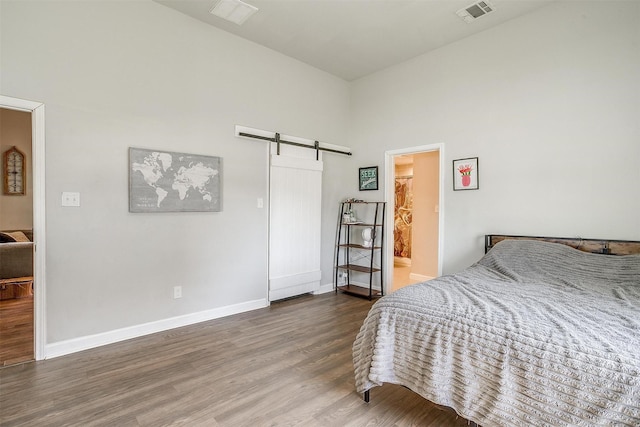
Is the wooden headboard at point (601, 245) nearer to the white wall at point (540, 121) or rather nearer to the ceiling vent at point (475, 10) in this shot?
the white wall at point (540, 121)

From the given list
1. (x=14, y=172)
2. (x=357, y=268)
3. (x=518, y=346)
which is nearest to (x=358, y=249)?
(x=357, y=268)

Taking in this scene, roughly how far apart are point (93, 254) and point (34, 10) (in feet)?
6.34

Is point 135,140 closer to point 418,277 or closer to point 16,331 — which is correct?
point 16,331

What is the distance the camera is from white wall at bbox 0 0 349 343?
8.14 ft

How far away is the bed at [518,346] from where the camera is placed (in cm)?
120

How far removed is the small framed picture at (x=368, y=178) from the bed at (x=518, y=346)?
227cm

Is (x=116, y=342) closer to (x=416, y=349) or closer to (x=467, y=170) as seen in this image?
(x=416, y=349)

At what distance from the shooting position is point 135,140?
2.86m

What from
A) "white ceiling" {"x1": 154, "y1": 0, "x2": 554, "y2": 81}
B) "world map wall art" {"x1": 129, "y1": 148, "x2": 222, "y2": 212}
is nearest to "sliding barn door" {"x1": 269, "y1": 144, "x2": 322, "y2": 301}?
"world map wall art" {"x1": 129, "y1": 148, "x2": 222, "y2": 212}

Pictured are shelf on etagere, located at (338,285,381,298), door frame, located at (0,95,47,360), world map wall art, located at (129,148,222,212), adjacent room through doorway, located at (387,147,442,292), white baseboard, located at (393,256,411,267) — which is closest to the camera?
door frame, located at (0,95,47,360)

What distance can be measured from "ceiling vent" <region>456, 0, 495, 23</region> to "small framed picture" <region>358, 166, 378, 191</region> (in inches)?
77.0

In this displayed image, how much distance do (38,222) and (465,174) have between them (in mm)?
3983

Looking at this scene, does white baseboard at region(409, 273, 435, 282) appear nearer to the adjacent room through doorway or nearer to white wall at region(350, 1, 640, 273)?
the adjacent room through doorway

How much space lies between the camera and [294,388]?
2086 millimetres
